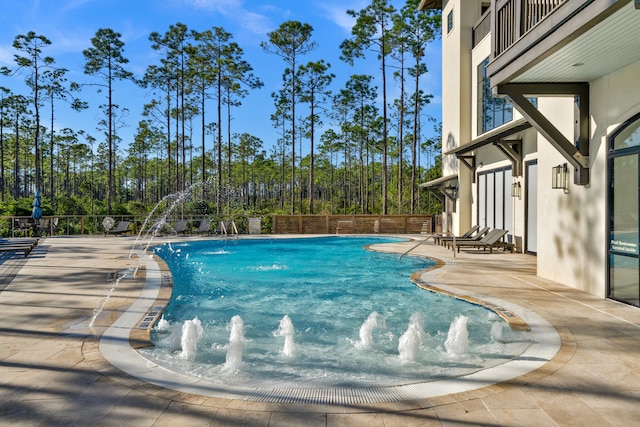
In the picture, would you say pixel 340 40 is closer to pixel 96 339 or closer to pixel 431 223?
pixel 431 223

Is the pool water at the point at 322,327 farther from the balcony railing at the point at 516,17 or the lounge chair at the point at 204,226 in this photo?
the lounge chair at the point at 204,226

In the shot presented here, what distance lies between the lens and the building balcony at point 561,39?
13.0 feet

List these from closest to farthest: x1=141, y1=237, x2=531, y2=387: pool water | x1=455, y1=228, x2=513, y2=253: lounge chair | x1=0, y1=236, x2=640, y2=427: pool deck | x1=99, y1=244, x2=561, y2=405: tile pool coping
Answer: x1=0, y1=236, x2=640, y2=427: pool deck < x1=99, y1=244, x2=561, y2=405: tile pool coping < x1=141, y1=237, x2=531, y2=387: pool water < x1=455, y1=228, x2=513, y2=253: lounge chair

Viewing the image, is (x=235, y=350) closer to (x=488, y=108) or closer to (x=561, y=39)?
(x=561, y=39)

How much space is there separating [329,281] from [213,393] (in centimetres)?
557

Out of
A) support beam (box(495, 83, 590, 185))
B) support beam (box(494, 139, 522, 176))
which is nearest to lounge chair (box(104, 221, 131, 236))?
support beam (box(494, 139, 522, 176))

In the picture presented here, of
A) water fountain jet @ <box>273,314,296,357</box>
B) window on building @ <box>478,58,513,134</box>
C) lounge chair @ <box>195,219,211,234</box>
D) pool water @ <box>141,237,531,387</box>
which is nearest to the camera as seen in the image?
pool water @ <box>141,237,531,387</box>

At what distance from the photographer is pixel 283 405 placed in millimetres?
2537

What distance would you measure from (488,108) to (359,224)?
7.77 meters

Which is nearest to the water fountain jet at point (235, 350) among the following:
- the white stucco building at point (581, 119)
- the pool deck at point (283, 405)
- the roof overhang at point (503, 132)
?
the pool deck at point (283, 405)

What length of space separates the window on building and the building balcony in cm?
648

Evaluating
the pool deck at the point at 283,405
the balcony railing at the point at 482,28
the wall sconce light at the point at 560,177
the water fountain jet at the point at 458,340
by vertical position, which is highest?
the balcony railing at the point at 482,28

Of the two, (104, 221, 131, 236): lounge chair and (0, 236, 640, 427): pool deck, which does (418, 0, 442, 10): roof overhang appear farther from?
(0, 236, 640, 427): pool deck

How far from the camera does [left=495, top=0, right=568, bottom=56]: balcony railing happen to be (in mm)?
5020
